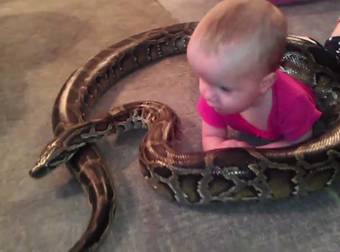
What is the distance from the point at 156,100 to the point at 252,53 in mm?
852

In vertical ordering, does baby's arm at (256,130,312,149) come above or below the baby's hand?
above

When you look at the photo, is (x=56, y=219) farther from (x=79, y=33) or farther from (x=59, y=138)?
(x=79, y=33)

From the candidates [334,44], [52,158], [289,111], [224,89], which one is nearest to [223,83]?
[224,89]

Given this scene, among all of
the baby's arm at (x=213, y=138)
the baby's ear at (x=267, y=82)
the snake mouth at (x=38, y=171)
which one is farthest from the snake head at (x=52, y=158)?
the baby's ear at (x=267, y=82)

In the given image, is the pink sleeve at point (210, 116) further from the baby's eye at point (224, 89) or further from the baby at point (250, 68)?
the baby's eye at point (224, 89)

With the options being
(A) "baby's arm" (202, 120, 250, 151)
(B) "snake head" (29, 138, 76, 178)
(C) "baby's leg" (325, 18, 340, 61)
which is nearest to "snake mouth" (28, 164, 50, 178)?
(B) "snake head" (29, 138, 76, 178)

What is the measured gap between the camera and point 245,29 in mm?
1239

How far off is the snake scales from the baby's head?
26cm

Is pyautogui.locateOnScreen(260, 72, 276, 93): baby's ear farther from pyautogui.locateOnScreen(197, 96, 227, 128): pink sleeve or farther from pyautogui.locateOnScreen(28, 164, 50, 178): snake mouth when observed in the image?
pyautogui.locateOnScreen(28, 164, 50, 178): snake mouth

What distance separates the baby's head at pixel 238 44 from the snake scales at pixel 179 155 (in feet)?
0.85

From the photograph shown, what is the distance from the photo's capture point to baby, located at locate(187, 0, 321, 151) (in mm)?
1250

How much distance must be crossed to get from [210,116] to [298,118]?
30 cm

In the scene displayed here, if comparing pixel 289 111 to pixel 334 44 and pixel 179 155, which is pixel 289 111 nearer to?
pixel 179 155

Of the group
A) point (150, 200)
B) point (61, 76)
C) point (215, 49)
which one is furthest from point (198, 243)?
point (61, 76)
